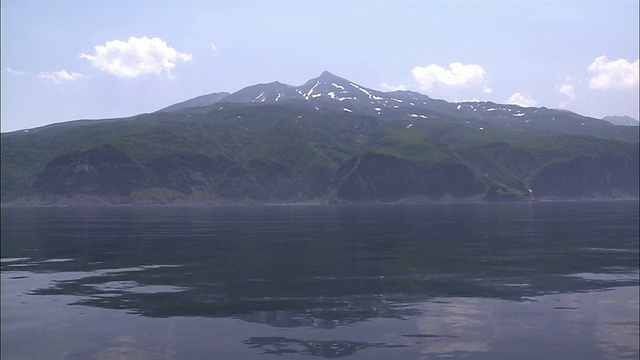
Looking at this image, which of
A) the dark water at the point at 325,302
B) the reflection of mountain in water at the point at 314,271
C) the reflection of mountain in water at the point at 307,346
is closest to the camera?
the reflection of mountain in water at the point at 307,346

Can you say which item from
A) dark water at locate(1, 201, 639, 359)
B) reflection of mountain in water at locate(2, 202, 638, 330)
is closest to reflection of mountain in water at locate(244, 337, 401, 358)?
dark water at locate(1, 201, 639, 359)

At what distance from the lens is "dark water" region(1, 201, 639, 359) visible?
28156 millimetres

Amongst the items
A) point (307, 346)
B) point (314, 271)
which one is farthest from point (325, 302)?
point (314, 271)

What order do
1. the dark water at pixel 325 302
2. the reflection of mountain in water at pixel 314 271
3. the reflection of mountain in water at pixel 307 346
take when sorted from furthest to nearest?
the reflection of mountain in water at pixel 314 271 < the dark water at pixel 325 302 < the reflection of mountain in water at pixel 307 346

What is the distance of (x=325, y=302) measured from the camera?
3797cm

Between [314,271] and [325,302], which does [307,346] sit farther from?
[314,271]

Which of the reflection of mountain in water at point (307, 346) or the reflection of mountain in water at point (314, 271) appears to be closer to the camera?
the reflection of mountain in water at point (307, 346)

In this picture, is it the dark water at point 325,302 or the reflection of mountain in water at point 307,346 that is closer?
the reflection of mountain in water at point 307,346

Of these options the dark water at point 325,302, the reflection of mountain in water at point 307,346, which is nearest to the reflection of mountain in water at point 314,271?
the dark water at point 325,302

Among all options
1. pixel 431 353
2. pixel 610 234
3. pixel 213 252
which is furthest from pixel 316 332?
pixel 610 234

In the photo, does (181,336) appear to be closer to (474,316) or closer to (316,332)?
(316,332)

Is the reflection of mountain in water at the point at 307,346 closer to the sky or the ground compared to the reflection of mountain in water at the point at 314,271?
closer to the ground

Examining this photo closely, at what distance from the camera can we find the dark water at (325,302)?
2816 centimetres

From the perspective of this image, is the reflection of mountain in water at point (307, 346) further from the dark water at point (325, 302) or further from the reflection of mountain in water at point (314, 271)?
the reflection of mountain in water at point (314, 271)
